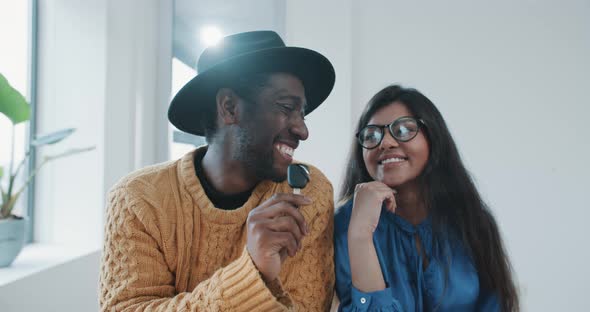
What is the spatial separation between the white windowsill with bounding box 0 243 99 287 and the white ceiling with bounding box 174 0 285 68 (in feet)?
3.95

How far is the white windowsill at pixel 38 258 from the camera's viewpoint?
4.36 ft

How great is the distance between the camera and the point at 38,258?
157 centimetres

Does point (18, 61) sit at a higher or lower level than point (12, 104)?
higher

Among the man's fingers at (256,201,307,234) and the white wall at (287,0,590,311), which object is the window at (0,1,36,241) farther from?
the man's fingers at (256,201,307,234)

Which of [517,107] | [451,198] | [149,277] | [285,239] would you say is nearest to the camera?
[285,239]

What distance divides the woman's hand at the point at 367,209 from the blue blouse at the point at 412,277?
109 mm

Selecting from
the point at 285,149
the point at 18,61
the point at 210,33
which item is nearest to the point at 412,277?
the point at 285,149

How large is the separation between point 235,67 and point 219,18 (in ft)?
4.49

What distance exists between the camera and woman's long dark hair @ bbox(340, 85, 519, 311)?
3.88 ft

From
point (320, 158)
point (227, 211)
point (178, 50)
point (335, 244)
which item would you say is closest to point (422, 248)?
point (335, 244)

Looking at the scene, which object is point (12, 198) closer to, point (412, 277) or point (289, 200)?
point (289, 200)

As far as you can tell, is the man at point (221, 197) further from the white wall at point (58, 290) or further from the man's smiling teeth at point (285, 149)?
the white wall at point (58, 290)

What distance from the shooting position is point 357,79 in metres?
2.21

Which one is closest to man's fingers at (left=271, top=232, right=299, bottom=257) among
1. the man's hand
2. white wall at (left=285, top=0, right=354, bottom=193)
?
the man's hand
